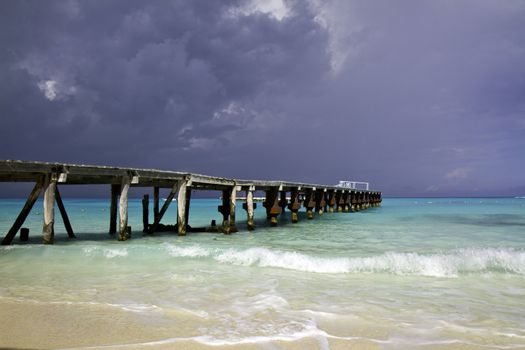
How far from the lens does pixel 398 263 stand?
24.6 ft

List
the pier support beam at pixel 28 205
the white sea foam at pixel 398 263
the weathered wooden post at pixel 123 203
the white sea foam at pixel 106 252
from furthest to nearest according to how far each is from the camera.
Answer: the weathered wooden post at pixel 123 203, the pier support beam at pixel 28 205, the white sea foam at pixel 106 252, the white sea foam at pixel 398 263

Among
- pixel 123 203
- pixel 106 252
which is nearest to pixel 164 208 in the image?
pixel 123 203

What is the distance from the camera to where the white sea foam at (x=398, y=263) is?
23.6 ft

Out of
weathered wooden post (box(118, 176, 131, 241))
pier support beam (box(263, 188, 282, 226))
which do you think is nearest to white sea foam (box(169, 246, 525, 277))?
weathered wooden post (box(118, 176, 131, 241))

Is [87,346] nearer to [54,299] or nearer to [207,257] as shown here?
[54,299]

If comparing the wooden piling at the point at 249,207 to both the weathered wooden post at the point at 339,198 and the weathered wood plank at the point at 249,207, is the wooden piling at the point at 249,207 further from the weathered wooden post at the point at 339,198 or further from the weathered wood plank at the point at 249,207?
the weathered wooden post at the point at 339,198

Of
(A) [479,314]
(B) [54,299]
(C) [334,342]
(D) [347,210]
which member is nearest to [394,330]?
(C) [334,342]

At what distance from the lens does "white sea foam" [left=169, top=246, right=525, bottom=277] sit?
7.20m

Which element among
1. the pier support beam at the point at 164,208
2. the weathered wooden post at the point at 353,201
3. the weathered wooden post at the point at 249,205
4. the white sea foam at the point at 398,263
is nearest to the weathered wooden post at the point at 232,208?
the weathered wooden post at the point at 249,205

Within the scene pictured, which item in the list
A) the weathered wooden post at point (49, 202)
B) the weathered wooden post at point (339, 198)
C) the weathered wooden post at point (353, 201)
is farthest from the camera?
the weathered wooden post at point (353, 201)

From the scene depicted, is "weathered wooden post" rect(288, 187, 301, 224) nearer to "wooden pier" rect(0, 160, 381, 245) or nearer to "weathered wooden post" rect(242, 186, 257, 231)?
"wooden pier" rect(0, 160, 381, 245)

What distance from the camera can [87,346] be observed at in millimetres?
2986

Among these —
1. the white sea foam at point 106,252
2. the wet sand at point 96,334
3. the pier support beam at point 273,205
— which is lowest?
the white sea foam at point 106,252

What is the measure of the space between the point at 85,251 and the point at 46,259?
0.89 m
